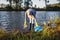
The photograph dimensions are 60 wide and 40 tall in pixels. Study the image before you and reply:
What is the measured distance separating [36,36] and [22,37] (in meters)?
0.29

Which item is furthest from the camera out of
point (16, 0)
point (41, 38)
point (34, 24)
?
point (16, 0)

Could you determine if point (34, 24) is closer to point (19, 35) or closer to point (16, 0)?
point (19, 35)

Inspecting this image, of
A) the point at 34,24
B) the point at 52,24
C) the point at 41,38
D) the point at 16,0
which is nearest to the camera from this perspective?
the point at 41,38

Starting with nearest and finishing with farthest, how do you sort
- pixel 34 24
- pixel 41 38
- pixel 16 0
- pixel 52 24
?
pixel 41 38
pixel 52 24
pixel 34 24
pixel 16 0

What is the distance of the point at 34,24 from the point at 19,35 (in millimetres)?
1383

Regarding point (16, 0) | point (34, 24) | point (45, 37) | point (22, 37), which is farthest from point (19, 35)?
point (16, 0)

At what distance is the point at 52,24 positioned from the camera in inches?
209

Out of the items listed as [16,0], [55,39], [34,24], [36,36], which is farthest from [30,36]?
[16,0]

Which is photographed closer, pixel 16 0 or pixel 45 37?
pixel 45 37

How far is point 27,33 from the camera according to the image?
5348 mm

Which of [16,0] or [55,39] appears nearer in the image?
[55,39]

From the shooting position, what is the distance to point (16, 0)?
5238 centimetres

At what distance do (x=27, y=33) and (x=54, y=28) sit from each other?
55 cm

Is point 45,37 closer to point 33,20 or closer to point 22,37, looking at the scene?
point 22,37
